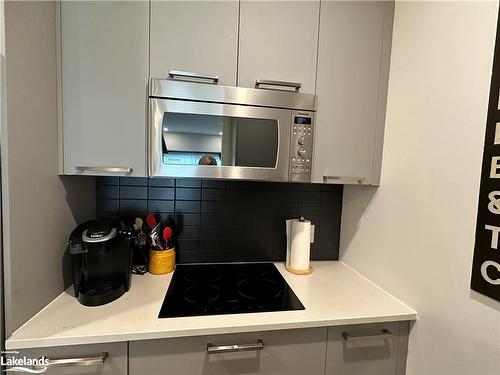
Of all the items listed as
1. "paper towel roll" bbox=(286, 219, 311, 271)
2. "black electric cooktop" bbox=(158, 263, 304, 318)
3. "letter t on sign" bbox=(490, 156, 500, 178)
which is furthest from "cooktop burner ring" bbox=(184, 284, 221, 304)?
"letter t on sign" bbox=(490, 156, 500, 178)

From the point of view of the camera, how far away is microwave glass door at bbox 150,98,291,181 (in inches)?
40.2

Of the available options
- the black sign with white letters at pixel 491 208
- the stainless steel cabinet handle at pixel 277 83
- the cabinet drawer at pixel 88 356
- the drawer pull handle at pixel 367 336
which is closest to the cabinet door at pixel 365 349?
the drawer pull handle at pixel 367 336

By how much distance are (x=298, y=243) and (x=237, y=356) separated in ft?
2.05

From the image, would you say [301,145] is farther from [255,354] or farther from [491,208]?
[255,354]

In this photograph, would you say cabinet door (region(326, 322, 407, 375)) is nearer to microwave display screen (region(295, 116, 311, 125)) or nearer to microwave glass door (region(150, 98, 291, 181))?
microwave glass door (region(150, 98, 291, 181))

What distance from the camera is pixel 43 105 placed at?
0.91m

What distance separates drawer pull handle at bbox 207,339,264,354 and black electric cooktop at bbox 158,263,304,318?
0.11m

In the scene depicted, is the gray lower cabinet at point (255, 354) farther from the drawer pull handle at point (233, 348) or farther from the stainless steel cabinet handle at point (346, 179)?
the stainless steel cabinet handle at point (346, 179)

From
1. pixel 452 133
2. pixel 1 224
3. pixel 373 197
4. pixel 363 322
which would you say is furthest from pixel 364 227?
pixel 1 224

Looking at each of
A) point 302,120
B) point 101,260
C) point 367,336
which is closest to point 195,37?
point 302,120

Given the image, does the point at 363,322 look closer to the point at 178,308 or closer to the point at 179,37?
the point at 178,308

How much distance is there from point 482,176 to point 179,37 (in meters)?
1.17

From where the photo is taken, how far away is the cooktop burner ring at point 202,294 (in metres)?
1.06

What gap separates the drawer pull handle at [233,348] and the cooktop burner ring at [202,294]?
191 mm
